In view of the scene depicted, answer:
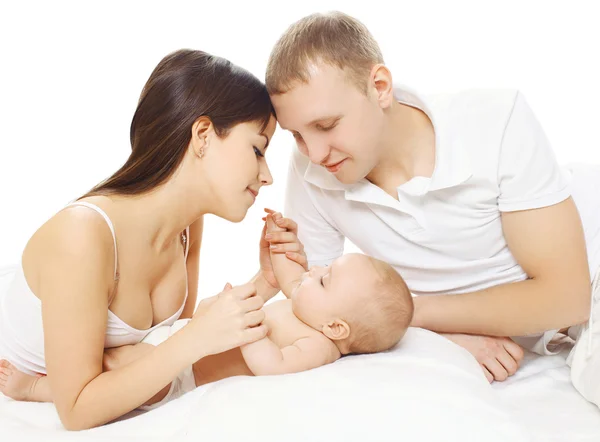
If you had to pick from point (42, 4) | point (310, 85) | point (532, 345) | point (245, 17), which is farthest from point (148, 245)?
point (42, 4)

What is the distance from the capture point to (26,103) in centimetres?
356

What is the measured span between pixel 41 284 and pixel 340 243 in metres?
1.10

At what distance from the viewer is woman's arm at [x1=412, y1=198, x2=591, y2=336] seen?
1.96 m

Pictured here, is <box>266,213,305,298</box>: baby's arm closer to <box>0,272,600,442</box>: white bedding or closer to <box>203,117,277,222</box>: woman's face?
<box>203,117,277,222</box>: woman's face

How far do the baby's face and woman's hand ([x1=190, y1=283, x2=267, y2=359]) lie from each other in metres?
0.21

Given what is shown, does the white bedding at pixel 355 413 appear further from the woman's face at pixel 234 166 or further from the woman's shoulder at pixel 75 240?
the woman's face at pixel 234 166

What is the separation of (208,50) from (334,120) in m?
1.66

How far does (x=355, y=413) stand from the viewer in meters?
1.46

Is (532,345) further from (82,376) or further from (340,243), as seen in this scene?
(82,376)

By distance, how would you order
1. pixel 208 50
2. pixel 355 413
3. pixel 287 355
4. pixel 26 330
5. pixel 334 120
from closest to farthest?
pixel 355 413 < pixel 287 355 < pixel 26 330 < pixel 334 120 < pixel 208 50

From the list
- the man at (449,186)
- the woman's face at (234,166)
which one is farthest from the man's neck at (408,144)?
the woman's face at (234,166)

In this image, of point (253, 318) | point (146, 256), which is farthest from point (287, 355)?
point (146, 256)

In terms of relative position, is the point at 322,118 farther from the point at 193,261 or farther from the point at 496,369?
the point at 496,369

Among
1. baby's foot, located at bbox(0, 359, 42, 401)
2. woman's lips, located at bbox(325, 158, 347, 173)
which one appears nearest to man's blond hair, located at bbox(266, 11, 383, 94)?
woman's lips, located at bbox(325, 158, 347, 173)
